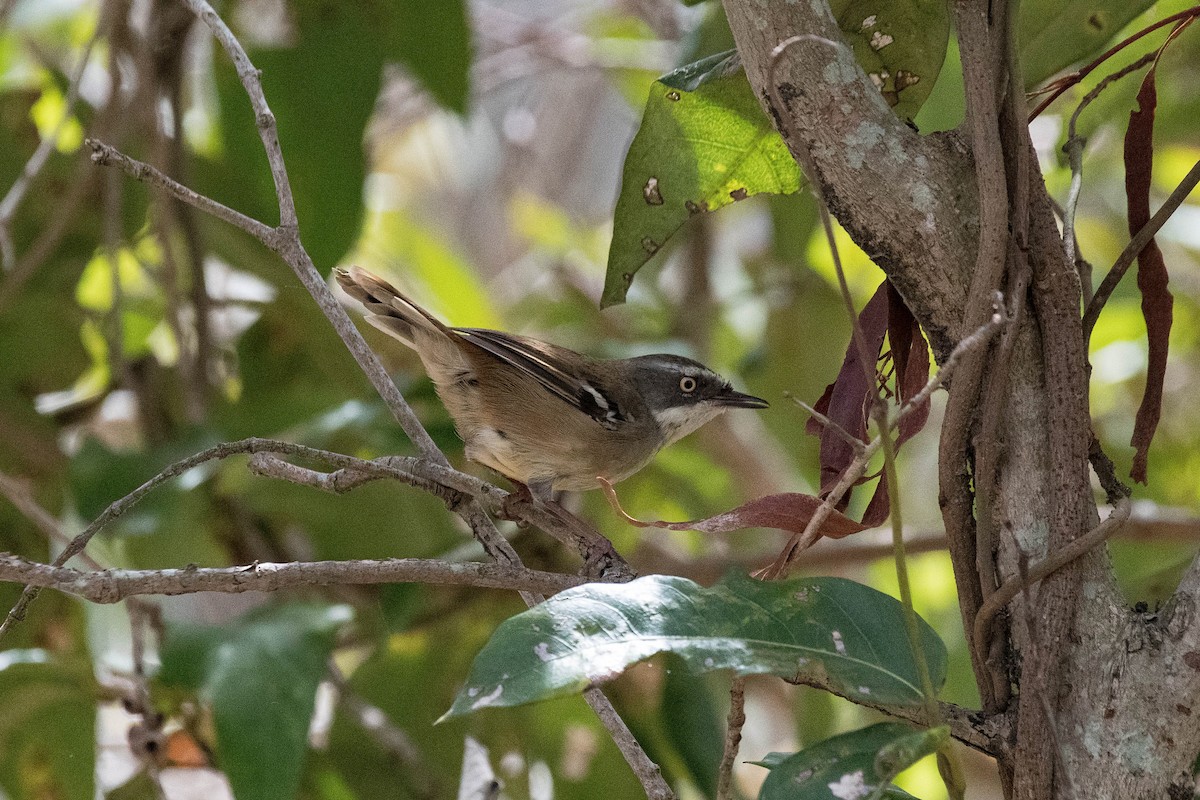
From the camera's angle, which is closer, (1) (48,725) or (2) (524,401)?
(1) (48,725)

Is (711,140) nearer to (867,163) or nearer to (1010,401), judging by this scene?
(867,163)

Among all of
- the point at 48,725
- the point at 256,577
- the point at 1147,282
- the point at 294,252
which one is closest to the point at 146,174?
the point at 294,252

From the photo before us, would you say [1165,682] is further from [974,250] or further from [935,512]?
[935,512]

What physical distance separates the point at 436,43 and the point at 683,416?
62.1 inches

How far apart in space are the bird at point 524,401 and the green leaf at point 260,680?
3.34 feet

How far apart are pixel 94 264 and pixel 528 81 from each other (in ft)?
9.11

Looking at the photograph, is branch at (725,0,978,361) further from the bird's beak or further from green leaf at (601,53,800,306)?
the bird's beak

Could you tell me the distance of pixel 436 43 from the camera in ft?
11.8

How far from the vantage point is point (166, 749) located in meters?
3.09

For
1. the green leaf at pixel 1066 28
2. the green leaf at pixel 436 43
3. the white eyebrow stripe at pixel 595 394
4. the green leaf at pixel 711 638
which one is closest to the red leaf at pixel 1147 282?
the green leaf at pixel 1066 28

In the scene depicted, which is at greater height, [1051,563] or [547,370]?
[547,370]

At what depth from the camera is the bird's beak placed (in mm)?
4072

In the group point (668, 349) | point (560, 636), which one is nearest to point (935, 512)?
point (668, 349)

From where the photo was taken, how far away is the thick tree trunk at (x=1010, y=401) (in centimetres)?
133
